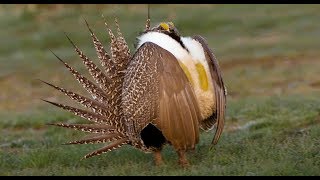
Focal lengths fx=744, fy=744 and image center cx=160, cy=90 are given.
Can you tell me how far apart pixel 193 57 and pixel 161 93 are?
389mm

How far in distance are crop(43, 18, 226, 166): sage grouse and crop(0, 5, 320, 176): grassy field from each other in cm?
25

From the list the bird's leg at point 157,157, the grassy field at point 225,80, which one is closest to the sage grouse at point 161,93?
the bird's leg at point 157,157

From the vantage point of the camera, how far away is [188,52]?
17.4 ft

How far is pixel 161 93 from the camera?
203 inches

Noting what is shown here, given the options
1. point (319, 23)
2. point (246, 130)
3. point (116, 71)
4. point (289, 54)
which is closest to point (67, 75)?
point (289, 54)

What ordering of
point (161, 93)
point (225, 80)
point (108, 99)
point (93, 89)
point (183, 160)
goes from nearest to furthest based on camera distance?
point (161, 93) → point (183, 160) → point (108, 99) → point (93, 89) → point (225, 80)

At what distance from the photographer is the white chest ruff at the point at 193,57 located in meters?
5.27

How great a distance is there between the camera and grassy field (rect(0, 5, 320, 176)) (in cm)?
575

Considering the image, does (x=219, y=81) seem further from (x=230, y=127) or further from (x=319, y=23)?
(x=319, y=23)

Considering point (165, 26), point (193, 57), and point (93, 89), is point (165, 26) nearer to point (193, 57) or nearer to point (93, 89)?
point (193, 57)

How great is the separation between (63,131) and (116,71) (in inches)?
105

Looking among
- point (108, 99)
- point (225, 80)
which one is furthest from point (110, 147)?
point (225, 80)

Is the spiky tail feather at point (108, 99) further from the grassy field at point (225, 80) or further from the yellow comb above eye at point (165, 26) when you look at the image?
the yellow comb above eye at point (165, 26)
